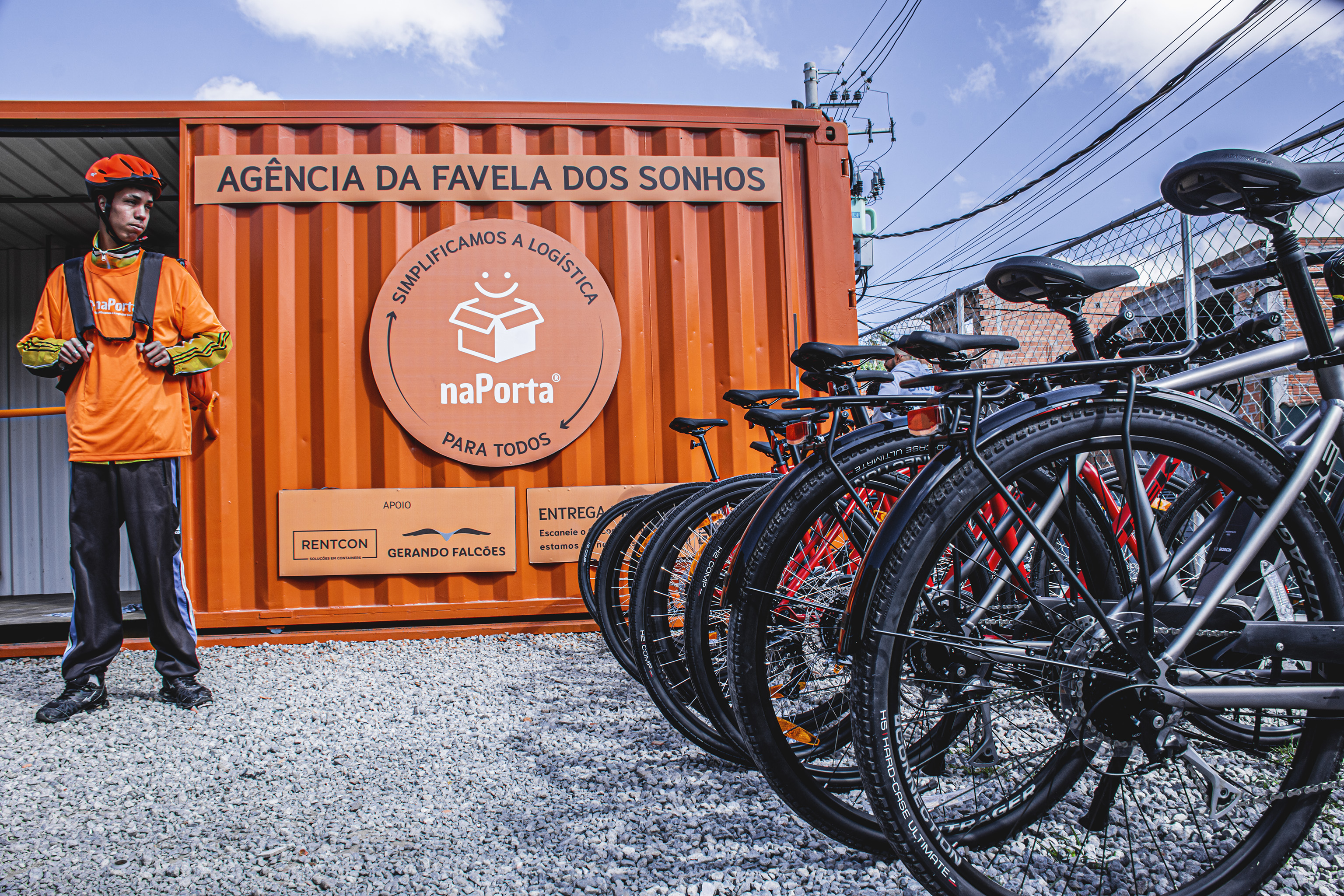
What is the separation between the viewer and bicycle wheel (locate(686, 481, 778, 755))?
1.77 meters

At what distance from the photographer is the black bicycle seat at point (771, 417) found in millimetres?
2170

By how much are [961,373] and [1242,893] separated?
3.46 feet

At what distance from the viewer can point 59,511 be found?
6492mm

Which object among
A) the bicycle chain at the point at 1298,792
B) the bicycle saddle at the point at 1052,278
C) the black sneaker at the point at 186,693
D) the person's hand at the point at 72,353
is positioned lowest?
the black sneaker at the point at 186,693

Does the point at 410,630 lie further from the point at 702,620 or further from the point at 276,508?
the point at 702,620

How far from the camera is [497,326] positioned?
3896 mm

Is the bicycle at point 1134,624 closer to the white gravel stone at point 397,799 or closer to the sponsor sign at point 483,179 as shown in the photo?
the white gravel stone at point 397,799

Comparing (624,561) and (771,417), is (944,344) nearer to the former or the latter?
(771,417)

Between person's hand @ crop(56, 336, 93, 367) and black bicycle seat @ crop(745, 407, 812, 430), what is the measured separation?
101 inches

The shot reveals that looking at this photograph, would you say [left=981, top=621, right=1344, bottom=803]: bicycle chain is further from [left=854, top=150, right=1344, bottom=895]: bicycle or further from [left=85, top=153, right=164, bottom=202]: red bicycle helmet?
[left=85, top=153, right=164, bottom=202]: red bicycle helmet

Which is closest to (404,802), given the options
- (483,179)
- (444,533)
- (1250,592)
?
(444,533)

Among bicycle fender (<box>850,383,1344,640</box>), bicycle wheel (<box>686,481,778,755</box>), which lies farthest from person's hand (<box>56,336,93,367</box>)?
bicycle fender (<box>850,383,1344,640</box>)

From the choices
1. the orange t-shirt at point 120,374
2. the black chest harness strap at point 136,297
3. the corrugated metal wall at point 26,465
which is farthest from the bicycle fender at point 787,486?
the corrugated metal wall at point 26,465

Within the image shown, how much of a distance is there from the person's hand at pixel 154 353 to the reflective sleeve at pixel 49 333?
10.4 inches
